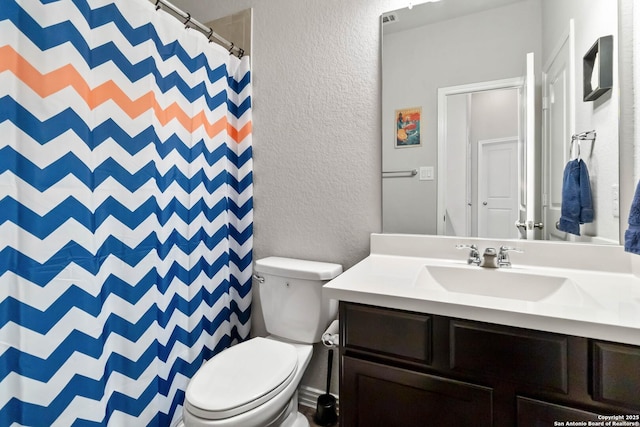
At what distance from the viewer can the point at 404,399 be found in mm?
937

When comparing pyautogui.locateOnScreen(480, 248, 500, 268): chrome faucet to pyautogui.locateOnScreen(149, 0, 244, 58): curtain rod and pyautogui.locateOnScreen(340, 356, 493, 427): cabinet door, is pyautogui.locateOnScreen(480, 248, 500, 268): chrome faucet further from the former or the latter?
pyautogui.locateOnScreen(149, 0, 244, 58): curtain rod

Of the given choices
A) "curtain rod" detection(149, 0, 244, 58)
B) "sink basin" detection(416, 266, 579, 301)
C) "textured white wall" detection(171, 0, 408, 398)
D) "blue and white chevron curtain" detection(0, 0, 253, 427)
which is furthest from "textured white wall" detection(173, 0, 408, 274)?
"sink basin" detection(416, 266, 579, 301)

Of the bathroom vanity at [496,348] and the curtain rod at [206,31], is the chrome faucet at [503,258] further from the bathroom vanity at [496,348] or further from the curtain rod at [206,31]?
the curtain rod at [206,31]

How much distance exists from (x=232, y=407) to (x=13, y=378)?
2.14ft

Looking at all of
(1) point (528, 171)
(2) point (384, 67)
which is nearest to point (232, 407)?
(1) point (528, 171)

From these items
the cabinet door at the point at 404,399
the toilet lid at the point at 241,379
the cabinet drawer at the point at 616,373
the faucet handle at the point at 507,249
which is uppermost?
the faucet handle at the point at 507,249

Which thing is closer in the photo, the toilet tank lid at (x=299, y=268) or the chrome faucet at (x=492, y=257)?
the chrome faucet at (x=492, y=257)

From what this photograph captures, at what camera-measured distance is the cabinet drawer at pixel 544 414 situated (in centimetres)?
75

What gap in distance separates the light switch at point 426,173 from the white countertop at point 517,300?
277 mm

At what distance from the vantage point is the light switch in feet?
4.89

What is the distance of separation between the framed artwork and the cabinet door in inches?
39.1

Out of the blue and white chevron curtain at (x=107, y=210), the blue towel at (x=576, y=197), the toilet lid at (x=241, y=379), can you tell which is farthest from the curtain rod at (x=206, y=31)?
the blue towel at (x=576, y=197)

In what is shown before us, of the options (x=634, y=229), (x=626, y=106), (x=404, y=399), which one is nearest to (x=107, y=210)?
(x=404, y=399)

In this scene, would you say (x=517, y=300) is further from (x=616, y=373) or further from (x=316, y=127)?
(x=316, y=127)
